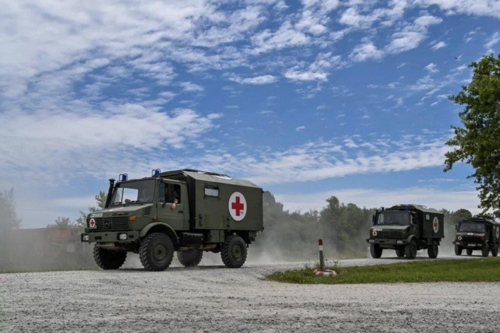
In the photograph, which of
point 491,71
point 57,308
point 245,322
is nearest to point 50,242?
point 491,71

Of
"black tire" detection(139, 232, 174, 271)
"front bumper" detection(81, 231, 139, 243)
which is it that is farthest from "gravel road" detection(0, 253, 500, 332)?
"front bumper" detection(81, 231, 139, 243)

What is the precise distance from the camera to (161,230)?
1730 cm

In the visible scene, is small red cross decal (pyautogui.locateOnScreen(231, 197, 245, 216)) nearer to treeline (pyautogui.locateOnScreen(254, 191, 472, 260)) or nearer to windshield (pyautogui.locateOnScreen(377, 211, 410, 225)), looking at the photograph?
windshield (pyautogui.locateOnScreen(377, 211, 410, 225))

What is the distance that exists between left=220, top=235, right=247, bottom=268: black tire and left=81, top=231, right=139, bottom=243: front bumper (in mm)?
3929

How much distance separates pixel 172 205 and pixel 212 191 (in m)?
1.92

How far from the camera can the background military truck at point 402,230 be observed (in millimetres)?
28906

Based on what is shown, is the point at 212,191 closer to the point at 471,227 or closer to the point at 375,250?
the point at 375,250

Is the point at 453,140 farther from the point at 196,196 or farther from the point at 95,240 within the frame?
the point at 95,240

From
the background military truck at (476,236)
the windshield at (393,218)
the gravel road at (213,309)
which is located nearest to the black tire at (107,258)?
the gravel road at (213,309)

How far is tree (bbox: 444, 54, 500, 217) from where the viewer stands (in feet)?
81.6

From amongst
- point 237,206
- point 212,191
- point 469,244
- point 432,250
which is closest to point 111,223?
point 212,191

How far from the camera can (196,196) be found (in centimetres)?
1834

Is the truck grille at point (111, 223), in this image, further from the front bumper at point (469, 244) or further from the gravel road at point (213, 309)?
the front bumper at point (469, 244)

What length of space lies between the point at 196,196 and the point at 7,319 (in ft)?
35.3
